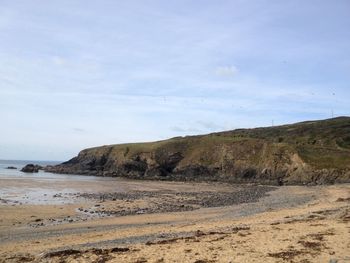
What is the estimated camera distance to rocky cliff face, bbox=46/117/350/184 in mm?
85500

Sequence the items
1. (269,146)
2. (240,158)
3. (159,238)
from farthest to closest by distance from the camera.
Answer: (240,158) → (269,146) → (159,238)

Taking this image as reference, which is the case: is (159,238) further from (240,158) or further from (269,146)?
(240,158)

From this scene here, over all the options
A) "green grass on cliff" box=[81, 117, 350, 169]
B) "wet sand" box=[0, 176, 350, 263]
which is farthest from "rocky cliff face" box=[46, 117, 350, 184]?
"wet sand" box=[0, 176, 350, 263]

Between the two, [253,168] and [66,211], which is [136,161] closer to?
[253,168]

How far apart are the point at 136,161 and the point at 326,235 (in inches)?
3910

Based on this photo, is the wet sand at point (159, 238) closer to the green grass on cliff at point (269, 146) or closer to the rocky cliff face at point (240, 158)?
the rocky cliff face at point (240, 158)

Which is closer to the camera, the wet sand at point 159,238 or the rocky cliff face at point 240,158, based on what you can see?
the wet sand at point 159,238

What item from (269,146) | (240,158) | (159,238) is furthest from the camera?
(240,158)

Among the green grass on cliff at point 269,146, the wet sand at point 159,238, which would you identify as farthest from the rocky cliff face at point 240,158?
the wet sand at point 159,238

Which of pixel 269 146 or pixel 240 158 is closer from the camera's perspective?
pixel 269 146

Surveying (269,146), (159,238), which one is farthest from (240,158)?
(159,238)

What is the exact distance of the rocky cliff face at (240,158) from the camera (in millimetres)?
85500

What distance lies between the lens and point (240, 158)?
9975 centimetres

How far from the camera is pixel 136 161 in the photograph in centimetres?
11544
